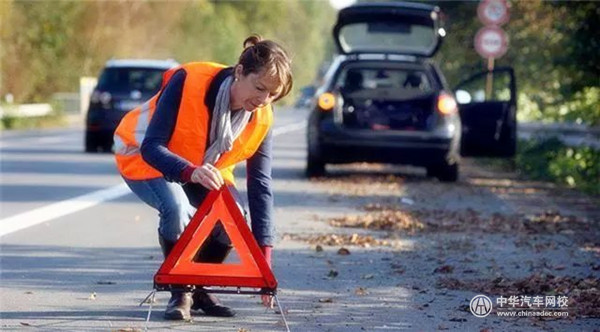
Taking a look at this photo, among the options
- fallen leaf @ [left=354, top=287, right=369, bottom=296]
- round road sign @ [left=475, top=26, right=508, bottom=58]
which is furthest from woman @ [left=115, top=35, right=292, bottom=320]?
round road sign @ [left=475, top=26, right=508, bottom=58]

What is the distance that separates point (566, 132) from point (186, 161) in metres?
14.9

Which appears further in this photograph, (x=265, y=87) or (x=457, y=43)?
(x=457, y=43)

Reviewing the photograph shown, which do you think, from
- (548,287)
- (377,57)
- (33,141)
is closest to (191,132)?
(548,287)

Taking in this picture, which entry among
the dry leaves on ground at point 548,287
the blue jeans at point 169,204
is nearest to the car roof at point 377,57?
the dry leaves on ground at point 548,287

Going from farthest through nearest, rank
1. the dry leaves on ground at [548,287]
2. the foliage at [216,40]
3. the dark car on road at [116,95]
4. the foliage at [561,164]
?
the dark car on road at [116,95] → the foliage at [216,40] → the foliage at [561,164] → the dry leaves on ground at [548,287]

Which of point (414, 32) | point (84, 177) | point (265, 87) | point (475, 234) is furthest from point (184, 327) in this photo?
point (414, 32)

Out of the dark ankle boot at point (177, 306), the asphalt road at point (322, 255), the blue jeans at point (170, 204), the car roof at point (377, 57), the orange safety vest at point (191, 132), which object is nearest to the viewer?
the orange safety vest at point (191, 132)

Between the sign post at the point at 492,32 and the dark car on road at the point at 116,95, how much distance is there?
205 inches

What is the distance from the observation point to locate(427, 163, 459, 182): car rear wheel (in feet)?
61.8

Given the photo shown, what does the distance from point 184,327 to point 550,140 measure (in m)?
16.0

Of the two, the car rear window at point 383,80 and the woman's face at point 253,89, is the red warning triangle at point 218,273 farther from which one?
the car rear window at point 383,80

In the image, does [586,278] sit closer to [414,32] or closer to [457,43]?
[414,32]

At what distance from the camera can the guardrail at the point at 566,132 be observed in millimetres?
19203

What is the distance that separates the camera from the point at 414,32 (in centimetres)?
2044
